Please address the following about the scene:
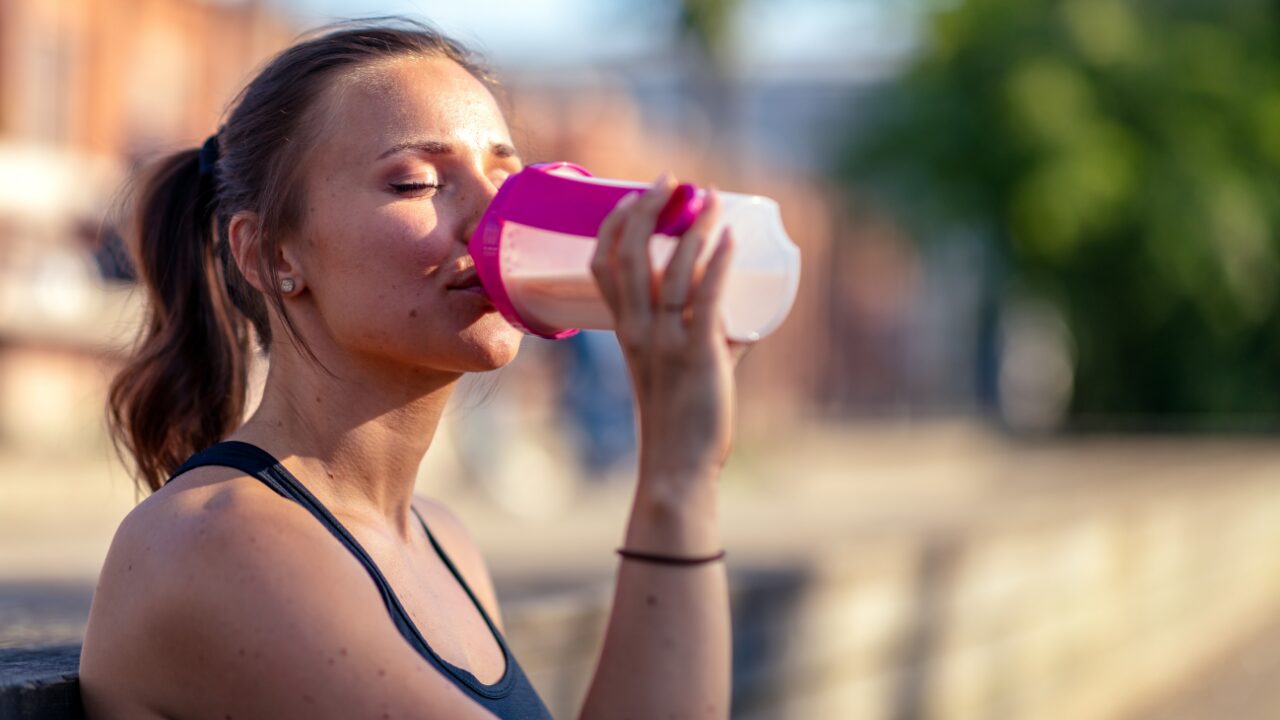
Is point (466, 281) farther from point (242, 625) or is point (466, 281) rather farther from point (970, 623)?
point (970, 623)

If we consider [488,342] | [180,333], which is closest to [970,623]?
[180,333]

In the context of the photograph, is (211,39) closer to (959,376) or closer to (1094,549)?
(1094,549)

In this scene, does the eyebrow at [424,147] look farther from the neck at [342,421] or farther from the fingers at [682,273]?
the fingers at [682,273]

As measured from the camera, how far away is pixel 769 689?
438 centimetres

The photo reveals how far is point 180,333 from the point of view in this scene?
2143 millimetres

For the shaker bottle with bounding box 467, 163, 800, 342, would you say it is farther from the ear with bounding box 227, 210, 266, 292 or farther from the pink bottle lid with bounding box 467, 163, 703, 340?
the ear with bounding box 227, 210, 266, 292

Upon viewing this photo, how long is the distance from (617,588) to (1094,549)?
6.09 metres

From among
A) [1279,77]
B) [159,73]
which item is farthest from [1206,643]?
[1279,77]

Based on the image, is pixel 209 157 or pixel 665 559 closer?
pixel 665 559

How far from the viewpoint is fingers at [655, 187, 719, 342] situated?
5.00 feet

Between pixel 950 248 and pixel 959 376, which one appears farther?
pixel 959 376

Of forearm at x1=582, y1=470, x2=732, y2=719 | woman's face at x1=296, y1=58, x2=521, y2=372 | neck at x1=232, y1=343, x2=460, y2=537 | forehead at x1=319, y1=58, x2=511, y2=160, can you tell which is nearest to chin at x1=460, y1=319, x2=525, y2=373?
woman's face at x1=296, y1=58, x2=521, y2=372

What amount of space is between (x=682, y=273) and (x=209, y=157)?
83cm

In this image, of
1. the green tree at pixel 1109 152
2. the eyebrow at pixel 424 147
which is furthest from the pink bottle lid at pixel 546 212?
the green tree at pixel 1109 152
